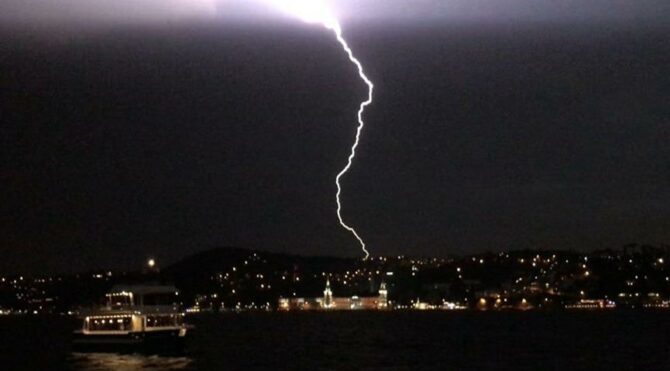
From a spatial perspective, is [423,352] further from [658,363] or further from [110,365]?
[110,365]

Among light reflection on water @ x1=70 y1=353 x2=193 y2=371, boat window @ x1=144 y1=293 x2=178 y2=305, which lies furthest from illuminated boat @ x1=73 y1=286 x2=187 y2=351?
light reflection on water @ x1=70 y1=353 x2=193 y2=371

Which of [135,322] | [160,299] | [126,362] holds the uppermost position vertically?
[160,299]

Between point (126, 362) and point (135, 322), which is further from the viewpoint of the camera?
point (135, 322)

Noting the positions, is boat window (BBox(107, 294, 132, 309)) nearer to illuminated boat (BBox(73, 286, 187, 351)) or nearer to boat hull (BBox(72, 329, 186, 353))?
illuminated boat (BBox(73, 286, 187, 351))

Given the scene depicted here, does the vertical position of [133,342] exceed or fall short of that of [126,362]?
it exceeds it

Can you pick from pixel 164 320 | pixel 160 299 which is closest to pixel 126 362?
pixel 164 320

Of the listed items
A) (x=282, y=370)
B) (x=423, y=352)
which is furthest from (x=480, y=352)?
(x=282, y=370)

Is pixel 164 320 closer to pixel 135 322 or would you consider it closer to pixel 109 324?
pixel 135 322
